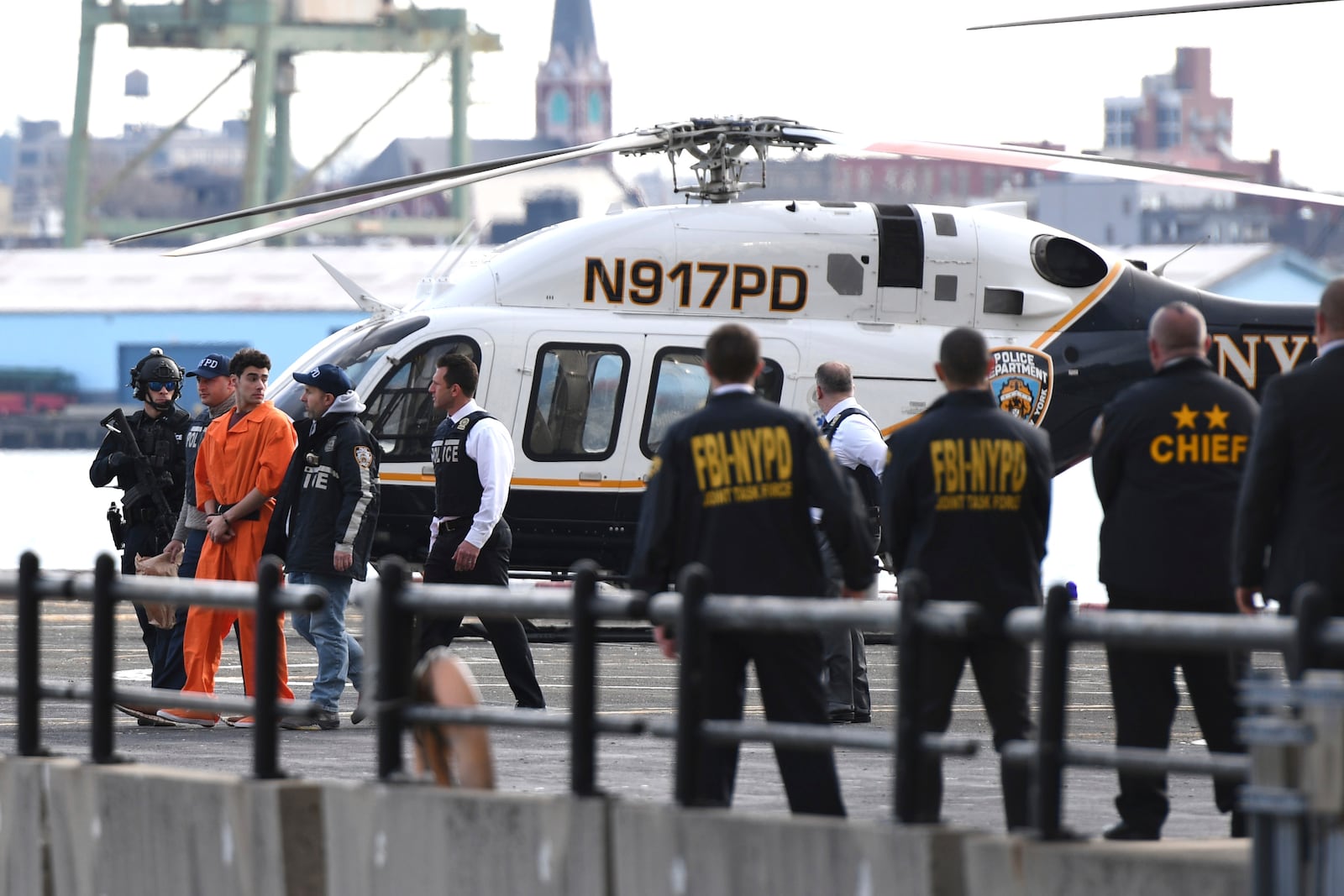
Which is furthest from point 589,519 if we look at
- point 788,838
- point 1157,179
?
point 788,838

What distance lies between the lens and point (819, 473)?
22.4 ft

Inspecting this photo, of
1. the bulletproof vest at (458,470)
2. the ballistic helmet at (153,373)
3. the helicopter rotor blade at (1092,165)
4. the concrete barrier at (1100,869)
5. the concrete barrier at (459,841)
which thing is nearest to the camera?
the concrete barrier at (1100,869)

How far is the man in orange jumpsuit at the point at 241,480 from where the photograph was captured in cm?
1066

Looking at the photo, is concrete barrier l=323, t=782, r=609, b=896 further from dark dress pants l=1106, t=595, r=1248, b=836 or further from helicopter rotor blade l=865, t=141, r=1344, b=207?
helicopter rotor blade l=865, t=141, r=1344, b=207

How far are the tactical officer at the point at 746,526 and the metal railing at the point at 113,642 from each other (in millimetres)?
1145

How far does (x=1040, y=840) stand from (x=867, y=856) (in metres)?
0.43

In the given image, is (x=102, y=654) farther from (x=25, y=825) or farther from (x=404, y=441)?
(x=404, y=441)

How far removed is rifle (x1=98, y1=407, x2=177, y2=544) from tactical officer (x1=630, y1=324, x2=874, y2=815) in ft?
16.9

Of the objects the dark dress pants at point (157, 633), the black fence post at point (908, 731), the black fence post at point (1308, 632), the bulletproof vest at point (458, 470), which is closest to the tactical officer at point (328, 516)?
the bulletproof vest at point (458, 470)

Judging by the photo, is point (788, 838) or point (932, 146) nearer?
point (788, 838)

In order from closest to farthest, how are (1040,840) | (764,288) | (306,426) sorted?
1. (1040,840)
2. (306,426)
3. (764,288)

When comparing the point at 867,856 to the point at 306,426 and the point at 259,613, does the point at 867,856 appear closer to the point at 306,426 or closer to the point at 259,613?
the point at 259,613

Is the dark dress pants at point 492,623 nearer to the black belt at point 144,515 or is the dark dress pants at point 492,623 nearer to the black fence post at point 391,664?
the black belt at point 144,515

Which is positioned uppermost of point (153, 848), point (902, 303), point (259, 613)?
point (902, 303)
